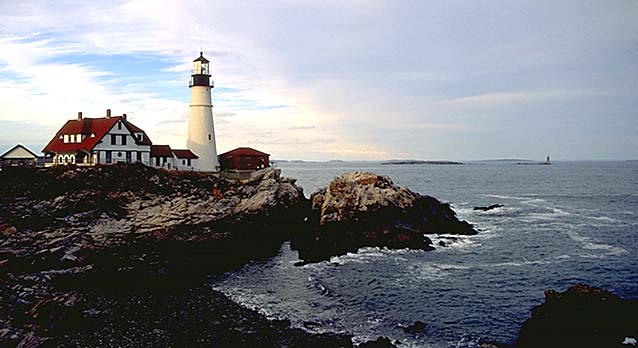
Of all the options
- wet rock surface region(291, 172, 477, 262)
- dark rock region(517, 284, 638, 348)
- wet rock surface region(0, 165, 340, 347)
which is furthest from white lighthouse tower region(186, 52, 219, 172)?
dark rock region(517, 284, 638, 348)

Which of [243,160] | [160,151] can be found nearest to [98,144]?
[160,151]

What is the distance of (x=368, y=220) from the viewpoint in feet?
114

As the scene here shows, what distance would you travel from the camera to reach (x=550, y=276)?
26.3m

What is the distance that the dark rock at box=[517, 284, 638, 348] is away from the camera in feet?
56.2

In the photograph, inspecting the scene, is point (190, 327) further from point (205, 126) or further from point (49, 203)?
point (205, 126)

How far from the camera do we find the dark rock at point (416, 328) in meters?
19.1

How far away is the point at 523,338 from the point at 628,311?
431 centimetres

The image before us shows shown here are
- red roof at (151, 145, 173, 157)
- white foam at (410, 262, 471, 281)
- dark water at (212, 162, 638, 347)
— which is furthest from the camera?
red roof at (151, 145, 173, 157)

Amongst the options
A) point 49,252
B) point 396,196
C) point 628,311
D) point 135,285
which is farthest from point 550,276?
point 49,252

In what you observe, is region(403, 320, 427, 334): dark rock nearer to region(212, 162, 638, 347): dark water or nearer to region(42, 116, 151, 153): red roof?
region(212, 162, 638, 347): dark water

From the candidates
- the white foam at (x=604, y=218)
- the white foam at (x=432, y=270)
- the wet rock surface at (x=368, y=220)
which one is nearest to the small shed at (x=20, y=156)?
the wet rock surface at (x=368, y=220)

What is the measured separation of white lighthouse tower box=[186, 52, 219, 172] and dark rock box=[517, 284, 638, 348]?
32.2 m

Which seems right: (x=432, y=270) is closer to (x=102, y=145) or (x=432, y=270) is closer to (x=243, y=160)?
(x=243, y=160)

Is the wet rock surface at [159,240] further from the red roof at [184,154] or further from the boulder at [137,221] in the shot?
the red roof at [184,154]
